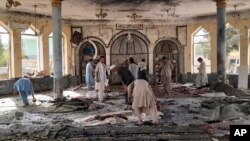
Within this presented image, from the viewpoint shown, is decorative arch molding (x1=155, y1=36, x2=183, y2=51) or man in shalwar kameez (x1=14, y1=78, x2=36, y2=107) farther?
decorative arch molding (x1=155, y1=36, x2=183, y2=51)

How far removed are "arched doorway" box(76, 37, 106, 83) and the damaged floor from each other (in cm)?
807

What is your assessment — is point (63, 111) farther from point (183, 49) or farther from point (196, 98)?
point (183, 49)

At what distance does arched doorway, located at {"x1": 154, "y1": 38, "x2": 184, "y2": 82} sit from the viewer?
21.4m

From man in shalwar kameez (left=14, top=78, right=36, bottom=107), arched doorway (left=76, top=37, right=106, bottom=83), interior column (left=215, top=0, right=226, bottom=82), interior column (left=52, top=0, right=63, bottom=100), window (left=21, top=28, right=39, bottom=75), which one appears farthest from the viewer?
arched doorway (left=76, top=37, right=106, bottom=83)

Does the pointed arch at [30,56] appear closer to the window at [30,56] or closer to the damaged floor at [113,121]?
the window at [30,56]

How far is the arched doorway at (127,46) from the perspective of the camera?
2155cm

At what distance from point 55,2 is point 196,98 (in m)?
6.68

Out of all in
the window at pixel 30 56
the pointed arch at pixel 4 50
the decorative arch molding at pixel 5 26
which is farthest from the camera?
the window at pixel 30 56

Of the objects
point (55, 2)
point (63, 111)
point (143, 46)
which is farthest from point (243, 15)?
point (63, 111)

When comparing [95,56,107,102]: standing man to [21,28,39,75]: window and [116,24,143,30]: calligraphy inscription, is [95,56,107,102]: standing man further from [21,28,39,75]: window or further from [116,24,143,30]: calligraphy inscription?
[116,24,143,30]: calligraphy inscription

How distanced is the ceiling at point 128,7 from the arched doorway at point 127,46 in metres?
1.79

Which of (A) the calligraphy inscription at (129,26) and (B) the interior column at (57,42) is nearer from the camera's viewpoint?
(B) the interior column at (57,42)

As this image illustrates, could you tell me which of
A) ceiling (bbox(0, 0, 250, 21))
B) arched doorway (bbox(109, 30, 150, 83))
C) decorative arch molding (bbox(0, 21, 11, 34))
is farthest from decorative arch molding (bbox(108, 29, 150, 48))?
decorative arch molding (bbox(0, 21, 11, 34))

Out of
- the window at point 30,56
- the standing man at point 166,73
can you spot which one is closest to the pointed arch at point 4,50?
the window at point 30,56
